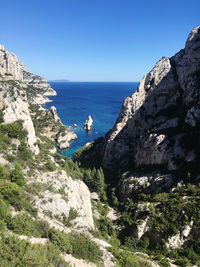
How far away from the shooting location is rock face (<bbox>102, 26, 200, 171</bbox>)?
110 feet

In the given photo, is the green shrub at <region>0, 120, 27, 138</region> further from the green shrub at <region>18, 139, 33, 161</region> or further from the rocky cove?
the green shrub at <region>18, 139, 33, 161</region>

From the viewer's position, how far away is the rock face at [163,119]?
110ft

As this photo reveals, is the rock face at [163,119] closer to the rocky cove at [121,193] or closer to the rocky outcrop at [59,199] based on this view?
the rocky cove at [121,193]

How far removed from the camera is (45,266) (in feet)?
35.1

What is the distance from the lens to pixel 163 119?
1815 inches

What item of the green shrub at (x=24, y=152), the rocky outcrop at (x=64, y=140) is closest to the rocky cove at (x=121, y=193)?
the green shrub at (x=24, y=152)

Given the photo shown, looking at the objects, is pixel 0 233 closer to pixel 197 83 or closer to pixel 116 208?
pixel 116 208

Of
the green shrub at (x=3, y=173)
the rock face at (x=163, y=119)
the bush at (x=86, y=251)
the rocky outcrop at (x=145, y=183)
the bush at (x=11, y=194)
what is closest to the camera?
the bush at (x=86, y=251)

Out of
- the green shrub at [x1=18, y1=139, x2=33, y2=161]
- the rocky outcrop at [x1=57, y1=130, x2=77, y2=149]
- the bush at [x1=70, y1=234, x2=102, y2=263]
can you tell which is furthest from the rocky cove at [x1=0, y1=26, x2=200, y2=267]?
the rocky outcrop at [x1=57, y1=130, x2=77, y2=149]

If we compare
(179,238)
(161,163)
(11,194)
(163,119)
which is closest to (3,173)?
(11,194)

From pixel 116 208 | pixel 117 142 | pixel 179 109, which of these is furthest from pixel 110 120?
pixel 116 208

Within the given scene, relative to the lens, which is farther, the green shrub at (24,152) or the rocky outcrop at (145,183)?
the rocky outcrop at (145,183)

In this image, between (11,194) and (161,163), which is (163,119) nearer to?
(161,163)

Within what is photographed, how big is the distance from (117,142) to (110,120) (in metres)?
78.2
